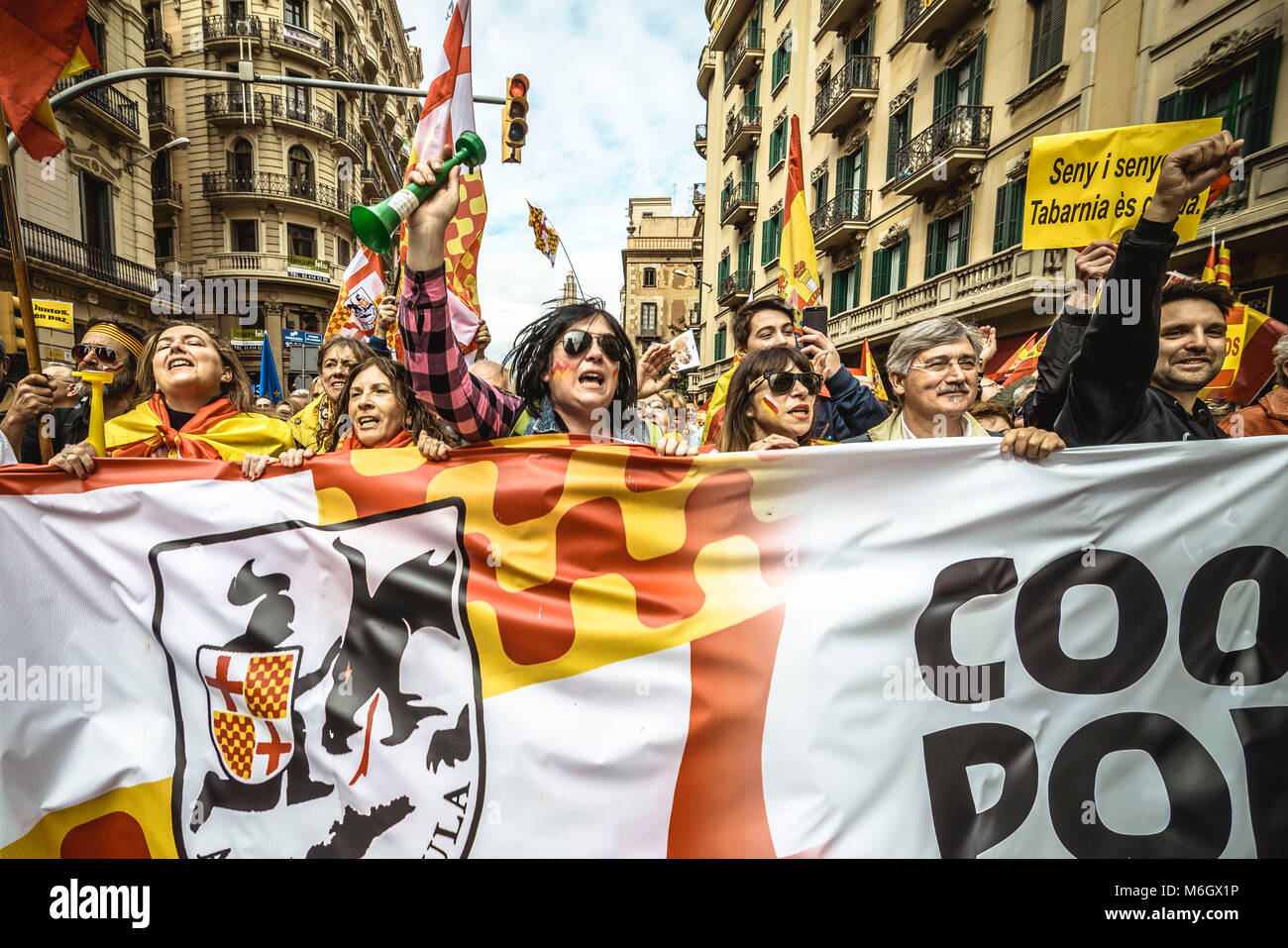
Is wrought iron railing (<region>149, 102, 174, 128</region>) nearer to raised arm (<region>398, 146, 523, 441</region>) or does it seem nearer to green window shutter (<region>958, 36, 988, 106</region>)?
green window shutter (<region>958, 36, 988, 106</region>)

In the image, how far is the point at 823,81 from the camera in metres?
20.6

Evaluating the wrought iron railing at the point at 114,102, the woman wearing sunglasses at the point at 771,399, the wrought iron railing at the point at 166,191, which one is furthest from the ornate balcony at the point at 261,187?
the woman wearing sunglasses at the point at 771,399

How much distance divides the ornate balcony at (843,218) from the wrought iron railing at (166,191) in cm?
2789

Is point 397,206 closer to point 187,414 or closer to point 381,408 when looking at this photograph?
point 381,408

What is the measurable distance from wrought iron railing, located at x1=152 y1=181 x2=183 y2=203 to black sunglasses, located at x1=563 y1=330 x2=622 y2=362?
3513 centimetres

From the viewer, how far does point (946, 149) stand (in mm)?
14102

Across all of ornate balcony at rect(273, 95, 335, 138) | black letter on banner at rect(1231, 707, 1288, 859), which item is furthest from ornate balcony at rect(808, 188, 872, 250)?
ornate balcony at rect(273, 95, 335, 138)

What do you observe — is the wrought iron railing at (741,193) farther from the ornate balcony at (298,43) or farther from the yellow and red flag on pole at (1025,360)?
the yellow and red flag on pole at (1025,360)

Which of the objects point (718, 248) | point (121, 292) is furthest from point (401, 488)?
point (718, 248)

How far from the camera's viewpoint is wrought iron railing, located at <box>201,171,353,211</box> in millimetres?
29375

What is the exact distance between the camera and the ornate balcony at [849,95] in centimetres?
1767

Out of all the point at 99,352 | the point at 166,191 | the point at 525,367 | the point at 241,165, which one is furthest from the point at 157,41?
the point at 525,367

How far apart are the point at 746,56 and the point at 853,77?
32.3 feet
